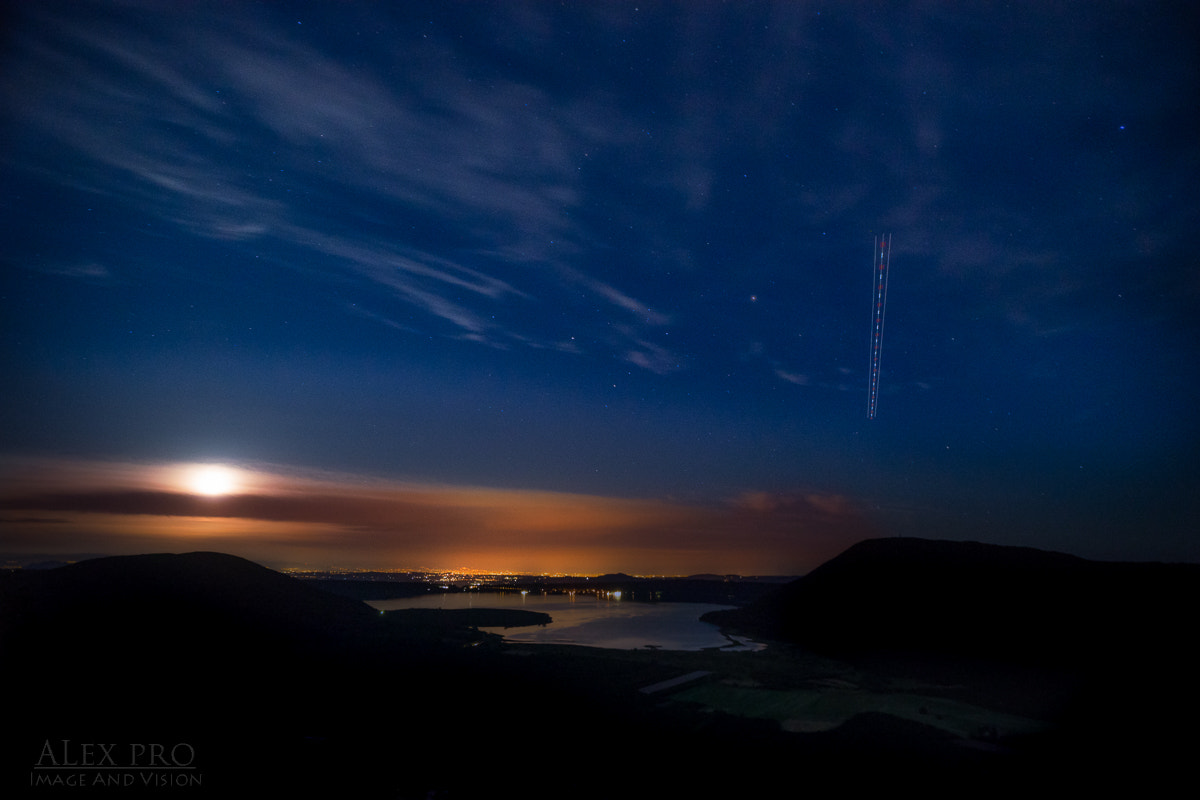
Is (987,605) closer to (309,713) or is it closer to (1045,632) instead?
(1045,632)

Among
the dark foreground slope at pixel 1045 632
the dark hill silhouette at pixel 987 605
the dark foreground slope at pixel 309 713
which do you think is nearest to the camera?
the dark foreground slope at pixel 309 713

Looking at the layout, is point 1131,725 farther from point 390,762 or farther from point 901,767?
point 390,762

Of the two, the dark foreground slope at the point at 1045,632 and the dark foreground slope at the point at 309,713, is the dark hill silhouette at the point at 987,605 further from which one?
the dark foreground slope at the point at 309,713

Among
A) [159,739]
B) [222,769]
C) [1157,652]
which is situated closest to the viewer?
[222,769]

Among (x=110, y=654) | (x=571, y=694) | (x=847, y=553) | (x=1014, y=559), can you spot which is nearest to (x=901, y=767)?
(x=571, y=694)

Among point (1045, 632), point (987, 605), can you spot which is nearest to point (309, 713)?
point (1045, 632)

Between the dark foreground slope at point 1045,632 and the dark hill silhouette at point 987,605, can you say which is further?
the dark hill silhouette at point 987,605

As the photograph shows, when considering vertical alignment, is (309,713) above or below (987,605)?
below

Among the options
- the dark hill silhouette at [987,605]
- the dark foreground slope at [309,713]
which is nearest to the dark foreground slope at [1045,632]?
the dark hill silhouette at [987,605]
